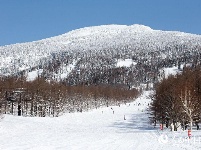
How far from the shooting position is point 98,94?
162750 millimetres

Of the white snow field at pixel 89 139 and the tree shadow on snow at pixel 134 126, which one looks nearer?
the white snow field at pixel 89 139

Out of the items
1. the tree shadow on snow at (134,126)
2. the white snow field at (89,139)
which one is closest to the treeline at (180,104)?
the tree shadow on snow at (134,126)

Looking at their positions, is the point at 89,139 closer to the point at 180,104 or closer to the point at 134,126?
the point at 180,104

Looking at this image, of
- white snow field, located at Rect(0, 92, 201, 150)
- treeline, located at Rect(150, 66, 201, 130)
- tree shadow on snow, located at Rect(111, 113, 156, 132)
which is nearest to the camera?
white snow field, located at Rect(0, 92, 201, 150)

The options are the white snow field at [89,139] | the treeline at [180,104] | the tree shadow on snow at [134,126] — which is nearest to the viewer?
the white snow field at [89,139]

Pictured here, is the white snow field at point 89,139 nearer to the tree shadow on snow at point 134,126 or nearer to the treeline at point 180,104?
the treeline at point 180,104

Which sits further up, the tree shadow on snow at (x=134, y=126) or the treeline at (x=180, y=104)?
the treeline at (x=180, y=104)

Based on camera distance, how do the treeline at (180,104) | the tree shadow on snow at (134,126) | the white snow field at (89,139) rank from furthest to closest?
the tree shadow on snow at (134,126) < the treeline at (180,104) < the white snow field at (89,139)

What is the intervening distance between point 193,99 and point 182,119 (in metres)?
A: 3.41

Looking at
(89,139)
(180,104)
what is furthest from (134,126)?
(89,139)

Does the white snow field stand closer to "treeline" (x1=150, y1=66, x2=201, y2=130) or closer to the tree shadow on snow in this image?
"treeline" (x1=150, y1=66, x2=201, y2=130)

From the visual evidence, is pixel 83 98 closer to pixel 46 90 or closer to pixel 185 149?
pixel 46 90

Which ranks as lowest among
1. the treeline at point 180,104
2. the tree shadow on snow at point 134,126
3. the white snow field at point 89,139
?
the tree shadow on snow at point 134,126

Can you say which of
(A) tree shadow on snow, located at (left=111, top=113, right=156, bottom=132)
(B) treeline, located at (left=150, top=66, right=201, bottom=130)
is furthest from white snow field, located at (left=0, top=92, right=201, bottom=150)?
(A) tree shadow on snow, located at (left=111, top=113, right=156, bottom=132)
